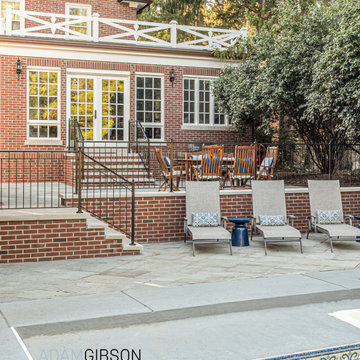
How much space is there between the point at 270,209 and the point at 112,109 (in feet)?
23.9

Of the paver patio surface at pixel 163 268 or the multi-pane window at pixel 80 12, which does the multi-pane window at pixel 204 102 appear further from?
the paver patio surface at pixel 163 268

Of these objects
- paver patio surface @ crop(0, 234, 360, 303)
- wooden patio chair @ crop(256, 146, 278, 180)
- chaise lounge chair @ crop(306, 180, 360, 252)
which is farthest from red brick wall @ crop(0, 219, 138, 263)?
wooden patio chair @ crop(256, 146, 278, 180)

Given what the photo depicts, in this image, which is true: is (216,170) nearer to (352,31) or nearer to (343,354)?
(352,31)

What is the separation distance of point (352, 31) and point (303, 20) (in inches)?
123

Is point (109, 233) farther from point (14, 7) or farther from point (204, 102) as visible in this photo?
point (14, 7)

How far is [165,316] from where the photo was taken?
17.6 ft

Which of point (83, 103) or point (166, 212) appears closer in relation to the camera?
point (166, 212)

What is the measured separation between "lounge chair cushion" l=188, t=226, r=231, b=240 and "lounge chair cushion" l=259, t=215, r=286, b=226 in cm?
96

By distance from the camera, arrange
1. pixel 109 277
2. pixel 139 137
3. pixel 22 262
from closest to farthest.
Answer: pixel 109 277, pixel 22 262, pixel 139 137

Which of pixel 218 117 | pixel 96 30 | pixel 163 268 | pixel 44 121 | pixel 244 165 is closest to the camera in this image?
pixel 163 268

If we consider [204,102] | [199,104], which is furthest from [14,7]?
[204,102]

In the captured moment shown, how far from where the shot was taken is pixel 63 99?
14.7 metres

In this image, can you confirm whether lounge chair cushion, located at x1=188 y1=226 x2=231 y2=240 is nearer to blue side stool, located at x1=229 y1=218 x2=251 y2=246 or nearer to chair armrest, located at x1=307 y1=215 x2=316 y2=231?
blue side stool, located at x1=229 y1=218 x2=251 y2=246

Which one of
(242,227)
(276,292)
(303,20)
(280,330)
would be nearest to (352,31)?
(303,20)
